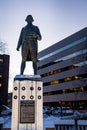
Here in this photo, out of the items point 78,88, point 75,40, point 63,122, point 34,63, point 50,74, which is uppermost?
point 75,40

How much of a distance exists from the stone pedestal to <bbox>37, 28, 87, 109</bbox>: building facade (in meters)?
61.8

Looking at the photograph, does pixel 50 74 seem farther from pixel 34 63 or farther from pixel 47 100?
pixel 34 63

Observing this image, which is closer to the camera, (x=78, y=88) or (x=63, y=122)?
(x=63, y=122)

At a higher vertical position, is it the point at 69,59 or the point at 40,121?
the point at 69,59

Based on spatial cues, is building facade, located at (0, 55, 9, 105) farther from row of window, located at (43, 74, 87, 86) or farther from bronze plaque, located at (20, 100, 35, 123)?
bronze plaque, located at (20, 100, 35, 123)

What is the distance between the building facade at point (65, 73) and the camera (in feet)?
267

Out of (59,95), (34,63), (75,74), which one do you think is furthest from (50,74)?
(34,63)

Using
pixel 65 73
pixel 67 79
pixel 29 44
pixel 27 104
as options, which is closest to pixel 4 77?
pixel 65 73

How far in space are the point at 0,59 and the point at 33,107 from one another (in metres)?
83.5

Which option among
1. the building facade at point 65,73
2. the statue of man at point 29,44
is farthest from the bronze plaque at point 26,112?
the building facade at point 65,73

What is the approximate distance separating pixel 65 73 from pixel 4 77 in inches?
760

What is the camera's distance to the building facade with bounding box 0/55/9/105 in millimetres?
92625

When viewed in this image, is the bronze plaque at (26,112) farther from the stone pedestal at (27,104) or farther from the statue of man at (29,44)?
the statue of man at (29,44)

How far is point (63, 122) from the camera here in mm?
12430
